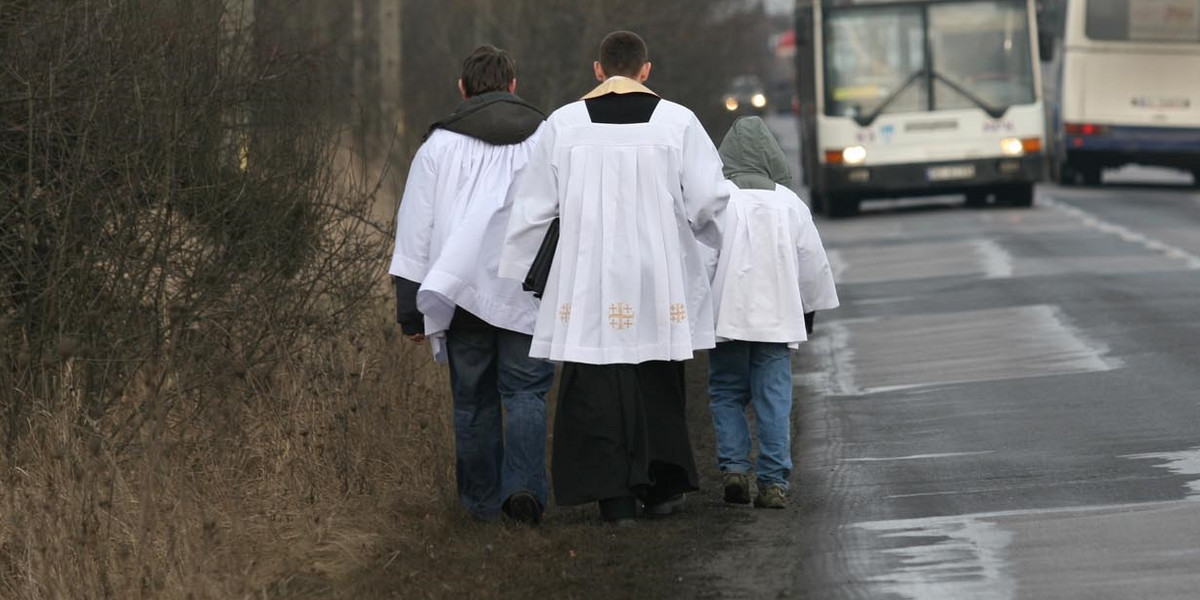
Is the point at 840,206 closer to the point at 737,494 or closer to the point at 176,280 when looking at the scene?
the point at 176,280

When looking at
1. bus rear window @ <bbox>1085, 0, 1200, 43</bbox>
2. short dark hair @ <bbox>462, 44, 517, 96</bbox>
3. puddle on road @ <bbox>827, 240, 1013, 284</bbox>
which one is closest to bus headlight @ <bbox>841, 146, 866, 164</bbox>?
puddle on road @ <bbox>827, 240, 1013, 284</bbox>

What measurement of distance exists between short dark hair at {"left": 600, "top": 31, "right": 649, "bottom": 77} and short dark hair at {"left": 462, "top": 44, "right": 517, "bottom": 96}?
0.37 meters

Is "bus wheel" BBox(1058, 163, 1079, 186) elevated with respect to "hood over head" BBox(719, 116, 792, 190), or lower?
lower

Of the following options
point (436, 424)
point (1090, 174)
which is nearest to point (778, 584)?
point (436, 424)

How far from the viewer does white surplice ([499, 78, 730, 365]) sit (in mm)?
7809

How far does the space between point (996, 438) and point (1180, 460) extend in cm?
108

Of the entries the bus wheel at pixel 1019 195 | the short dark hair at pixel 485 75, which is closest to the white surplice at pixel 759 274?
the short dark hair at pixel 485 75

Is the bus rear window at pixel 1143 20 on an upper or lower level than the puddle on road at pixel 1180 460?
upper

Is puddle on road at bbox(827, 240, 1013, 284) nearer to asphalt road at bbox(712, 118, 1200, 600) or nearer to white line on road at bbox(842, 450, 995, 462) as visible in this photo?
asphalt road at bbox(712, 118, 1200, 600)

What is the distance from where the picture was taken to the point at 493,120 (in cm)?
802

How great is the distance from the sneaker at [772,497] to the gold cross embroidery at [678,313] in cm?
83

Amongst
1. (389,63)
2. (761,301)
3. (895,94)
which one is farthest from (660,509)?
(895,94)

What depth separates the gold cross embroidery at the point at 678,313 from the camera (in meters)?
7.86

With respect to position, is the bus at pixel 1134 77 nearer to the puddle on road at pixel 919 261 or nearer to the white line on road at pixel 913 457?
the puddle on road at pixel 919 261
